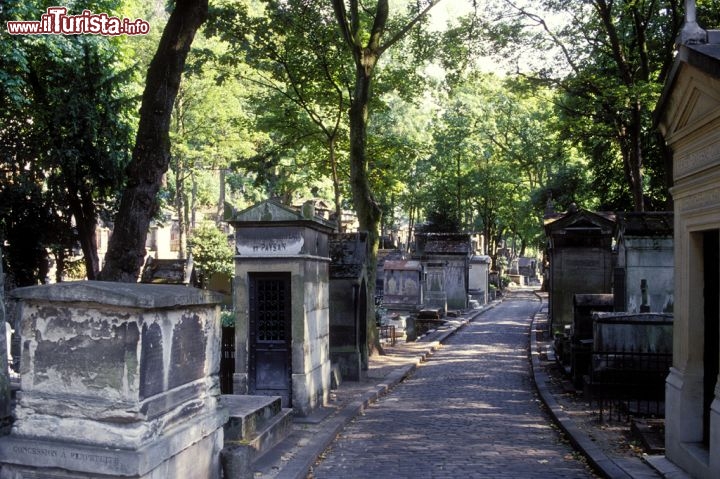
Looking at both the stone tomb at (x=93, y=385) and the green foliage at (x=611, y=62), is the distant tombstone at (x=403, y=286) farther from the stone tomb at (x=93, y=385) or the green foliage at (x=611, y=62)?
the stone tomb at (x=93, y=385)

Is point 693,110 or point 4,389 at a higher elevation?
point 693,110

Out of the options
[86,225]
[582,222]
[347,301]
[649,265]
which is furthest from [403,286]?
[347,301]

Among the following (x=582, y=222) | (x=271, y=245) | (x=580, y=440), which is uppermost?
(x=582, y=222)

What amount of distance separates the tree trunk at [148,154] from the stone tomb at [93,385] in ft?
14.3

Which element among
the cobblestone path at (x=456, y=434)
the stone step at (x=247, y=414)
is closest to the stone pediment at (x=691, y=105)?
the cobblestone path at (x=456, y=434)

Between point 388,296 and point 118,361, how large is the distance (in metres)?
27.7

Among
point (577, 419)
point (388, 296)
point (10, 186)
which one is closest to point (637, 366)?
point (577, 419)

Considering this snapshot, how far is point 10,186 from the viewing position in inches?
851

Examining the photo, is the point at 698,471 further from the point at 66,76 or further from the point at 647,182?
the point at 647,182

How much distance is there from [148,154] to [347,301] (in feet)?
20.4

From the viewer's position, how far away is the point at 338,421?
402 inches

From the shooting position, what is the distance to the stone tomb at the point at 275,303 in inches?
407

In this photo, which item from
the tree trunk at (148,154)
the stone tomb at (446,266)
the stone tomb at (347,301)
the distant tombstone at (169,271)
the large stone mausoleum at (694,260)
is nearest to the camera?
the large stone mausoleum at (694,260)

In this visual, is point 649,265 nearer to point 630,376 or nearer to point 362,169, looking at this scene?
point 630,376
